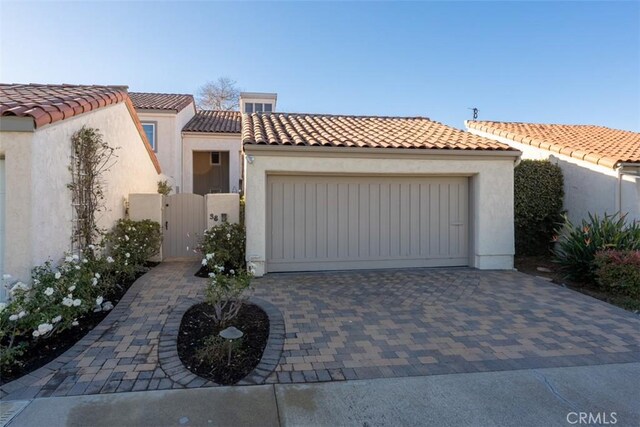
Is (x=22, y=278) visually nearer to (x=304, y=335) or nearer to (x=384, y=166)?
(x=304, y=335)

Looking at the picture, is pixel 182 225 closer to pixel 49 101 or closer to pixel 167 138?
pixel 49 101

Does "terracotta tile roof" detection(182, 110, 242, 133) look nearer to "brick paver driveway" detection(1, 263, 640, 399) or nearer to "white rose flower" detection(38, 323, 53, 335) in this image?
"brick paver driveway" detection(1, 263, 640, 399)

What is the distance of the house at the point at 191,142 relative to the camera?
→ 16859mm

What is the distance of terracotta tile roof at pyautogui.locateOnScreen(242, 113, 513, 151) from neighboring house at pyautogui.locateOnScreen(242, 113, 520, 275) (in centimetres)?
5

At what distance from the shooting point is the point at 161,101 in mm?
18234

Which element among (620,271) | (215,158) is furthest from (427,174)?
(215,158)

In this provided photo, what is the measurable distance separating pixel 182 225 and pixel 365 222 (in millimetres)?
4998

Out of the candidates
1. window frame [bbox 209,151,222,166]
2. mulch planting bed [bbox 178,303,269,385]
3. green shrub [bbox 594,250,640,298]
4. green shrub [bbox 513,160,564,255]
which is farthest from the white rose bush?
window frame [bbox 209,151,222,166]

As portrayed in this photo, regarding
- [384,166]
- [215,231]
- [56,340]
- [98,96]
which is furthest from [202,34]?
[56,340]

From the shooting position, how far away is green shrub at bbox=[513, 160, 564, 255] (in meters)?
10.8

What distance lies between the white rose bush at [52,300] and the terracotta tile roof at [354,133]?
3.74 m

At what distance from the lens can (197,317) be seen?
5.38 m

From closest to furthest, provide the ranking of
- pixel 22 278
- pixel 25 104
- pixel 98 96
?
pixel 22 278
pixel 25 104
pixel 98 96

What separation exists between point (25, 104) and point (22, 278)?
2.56 metres
